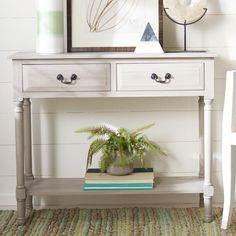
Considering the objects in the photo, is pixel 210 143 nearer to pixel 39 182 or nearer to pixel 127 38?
pixel 127 38

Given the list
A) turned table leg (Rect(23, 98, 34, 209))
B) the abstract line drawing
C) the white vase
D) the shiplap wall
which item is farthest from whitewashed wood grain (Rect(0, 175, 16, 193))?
the abstract line drawing

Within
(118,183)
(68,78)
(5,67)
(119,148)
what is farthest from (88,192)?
(5,67)

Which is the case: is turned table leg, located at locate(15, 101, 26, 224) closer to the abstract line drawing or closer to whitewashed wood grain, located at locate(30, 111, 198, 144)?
whitewashed wood grain, located at locate(30, 111, 198, 144)

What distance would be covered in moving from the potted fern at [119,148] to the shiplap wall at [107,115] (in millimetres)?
147

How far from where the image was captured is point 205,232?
2623mm

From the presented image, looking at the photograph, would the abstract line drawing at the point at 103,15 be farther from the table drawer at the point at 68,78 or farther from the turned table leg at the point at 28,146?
the turned table leg at the point at 28,146

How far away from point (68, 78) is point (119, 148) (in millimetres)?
411

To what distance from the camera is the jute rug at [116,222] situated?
2.64 metres

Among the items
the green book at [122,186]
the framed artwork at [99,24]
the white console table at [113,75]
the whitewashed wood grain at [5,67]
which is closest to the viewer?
the white console table at [113,75]

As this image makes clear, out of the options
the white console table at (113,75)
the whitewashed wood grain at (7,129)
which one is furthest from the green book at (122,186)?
the whitewashed wood grain at (7,129)

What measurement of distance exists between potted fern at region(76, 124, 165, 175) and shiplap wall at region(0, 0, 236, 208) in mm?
147

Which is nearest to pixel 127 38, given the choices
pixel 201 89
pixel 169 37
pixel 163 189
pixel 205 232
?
pixel 169 37

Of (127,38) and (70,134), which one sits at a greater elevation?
(127,38)

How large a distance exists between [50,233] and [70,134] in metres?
0.57
